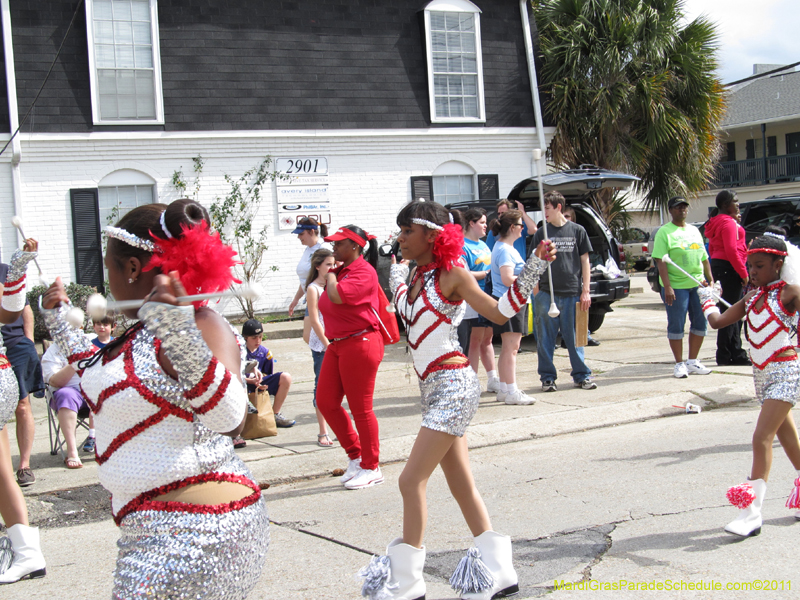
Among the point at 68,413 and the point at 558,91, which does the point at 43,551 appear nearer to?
the point at 68,413

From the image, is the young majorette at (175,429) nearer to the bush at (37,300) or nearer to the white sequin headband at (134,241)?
the white sequin headband at (134,241)

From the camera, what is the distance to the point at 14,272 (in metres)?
3.77

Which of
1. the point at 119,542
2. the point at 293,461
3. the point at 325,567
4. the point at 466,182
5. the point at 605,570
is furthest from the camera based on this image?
the point at 466,182

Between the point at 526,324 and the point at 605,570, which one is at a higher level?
the point at 526,324

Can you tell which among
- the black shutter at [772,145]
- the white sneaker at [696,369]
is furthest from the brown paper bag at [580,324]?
the black shutter at [772,145]

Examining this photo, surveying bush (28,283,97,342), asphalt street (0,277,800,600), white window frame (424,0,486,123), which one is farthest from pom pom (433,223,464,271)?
white window frame (424,0,486,123)

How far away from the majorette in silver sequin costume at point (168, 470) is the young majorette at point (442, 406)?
1409 millimetres

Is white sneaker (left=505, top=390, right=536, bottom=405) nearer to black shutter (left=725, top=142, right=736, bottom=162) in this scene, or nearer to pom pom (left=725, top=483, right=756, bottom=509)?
pom pom (left=725, top=483, right=756, bottom=509)

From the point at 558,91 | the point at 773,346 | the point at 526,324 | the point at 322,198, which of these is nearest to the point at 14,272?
the point at 773,346

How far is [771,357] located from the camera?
441 centimetres

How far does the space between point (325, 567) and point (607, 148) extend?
14.9m

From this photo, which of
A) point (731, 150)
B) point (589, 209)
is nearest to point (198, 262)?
point (589, 209)

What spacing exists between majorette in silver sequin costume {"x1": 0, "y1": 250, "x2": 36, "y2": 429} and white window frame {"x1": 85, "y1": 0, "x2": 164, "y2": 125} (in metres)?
10.3

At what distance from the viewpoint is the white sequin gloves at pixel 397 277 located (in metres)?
4.24
